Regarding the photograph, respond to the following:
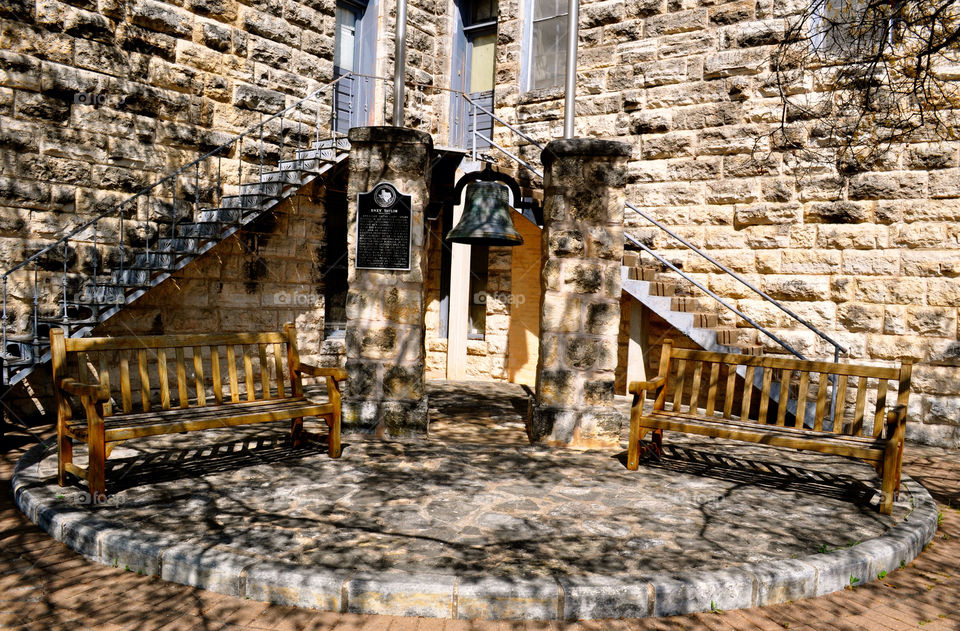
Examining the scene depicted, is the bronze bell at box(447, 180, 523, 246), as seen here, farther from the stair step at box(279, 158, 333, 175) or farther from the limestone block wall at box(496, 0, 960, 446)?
the limestone block wall at box(496, 0, 960, 446)

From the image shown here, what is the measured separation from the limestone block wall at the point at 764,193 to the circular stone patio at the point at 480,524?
214 cm

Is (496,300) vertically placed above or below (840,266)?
below

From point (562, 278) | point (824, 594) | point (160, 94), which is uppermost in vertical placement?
point (160, 94)

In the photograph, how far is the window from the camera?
34.7 ft

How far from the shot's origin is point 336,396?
5.75 metres

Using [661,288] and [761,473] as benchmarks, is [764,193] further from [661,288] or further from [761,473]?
[761,473]

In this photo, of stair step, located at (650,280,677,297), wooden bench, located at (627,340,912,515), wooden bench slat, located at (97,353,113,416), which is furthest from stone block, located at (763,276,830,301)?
wooden bench slat, located at (97,353,113,416)

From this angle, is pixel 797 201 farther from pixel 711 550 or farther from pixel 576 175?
pixel 711 550

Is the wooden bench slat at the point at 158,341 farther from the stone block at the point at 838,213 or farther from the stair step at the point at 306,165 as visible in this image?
the stone block at the point at 838,213

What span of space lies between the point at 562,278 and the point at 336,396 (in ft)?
7.80

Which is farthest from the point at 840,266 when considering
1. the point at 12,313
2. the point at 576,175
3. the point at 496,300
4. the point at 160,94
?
the point at 12,313

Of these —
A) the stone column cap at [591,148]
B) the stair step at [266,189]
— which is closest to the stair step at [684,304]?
the stone column cap at [591,148]

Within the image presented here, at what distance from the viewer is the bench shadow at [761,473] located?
17.4ft

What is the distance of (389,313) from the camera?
656cm
